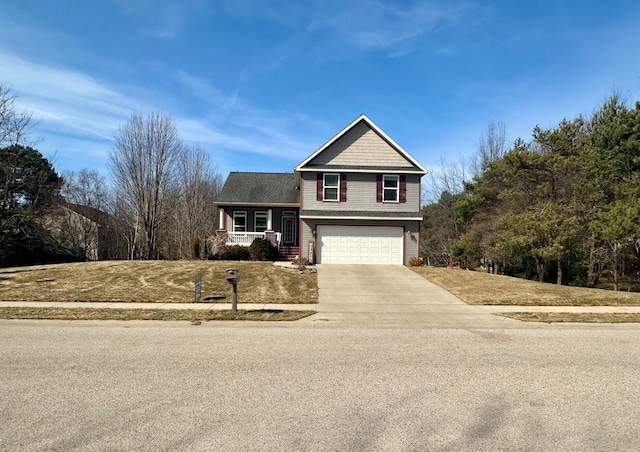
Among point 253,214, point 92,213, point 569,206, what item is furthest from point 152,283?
point 92,213

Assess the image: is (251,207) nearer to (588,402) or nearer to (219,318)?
(219,318)

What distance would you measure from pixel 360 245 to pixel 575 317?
13.1 metres

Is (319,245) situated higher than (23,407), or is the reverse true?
(319,245)

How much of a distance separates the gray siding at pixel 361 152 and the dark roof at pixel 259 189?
499 cm

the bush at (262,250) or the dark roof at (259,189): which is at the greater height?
the dark roof at (259,189)

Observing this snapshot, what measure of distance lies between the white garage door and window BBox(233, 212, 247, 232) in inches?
291

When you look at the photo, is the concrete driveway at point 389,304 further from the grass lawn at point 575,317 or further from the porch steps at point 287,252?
the porch steps at point 287,252

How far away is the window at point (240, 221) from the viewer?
27938 mm

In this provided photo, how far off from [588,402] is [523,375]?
101 cm

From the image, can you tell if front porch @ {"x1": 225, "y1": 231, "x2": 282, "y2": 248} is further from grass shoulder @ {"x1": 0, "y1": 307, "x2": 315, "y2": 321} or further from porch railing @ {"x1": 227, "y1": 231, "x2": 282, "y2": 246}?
grass shoulder @ {"x1": 0, "y1": 307, "x2": 315, "y2": 321}

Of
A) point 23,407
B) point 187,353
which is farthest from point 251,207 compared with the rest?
point 23,407

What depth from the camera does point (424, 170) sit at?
76.1 feet

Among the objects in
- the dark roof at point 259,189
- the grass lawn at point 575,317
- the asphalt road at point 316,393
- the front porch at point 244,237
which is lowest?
the asphalt road at point 316,393

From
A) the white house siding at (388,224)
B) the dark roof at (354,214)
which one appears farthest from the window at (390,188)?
the white house siding at (388,224)
